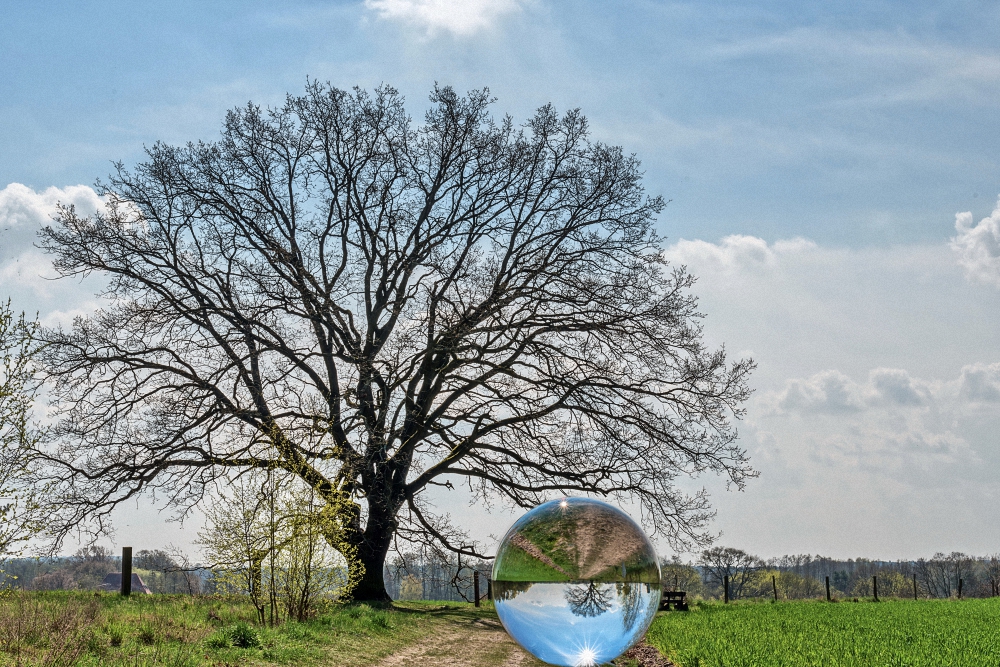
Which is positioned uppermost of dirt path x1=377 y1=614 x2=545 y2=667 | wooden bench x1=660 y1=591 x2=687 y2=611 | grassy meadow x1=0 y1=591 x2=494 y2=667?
grassy meadow x1=0 y1=591 x2=494 y2=667

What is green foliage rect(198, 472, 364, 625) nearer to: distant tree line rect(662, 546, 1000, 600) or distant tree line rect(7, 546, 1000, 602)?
distant tree line rect(7, 546, 1000, 602)

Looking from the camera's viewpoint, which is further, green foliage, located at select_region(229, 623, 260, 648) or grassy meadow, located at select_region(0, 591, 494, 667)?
green foliage, located at select_region(229, 623, 260, 648)

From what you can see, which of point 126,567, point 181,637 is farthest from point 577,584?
point 126,567

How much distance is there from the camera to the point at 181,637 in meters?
11.9

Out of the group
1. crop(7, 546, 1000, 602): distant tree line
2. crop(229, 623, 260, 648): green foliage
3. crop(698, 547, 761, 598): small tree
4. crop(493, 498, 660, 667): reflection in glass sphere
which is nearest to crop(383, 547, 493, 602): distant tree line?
crop(7, 546, 1000, 602): distant tree line

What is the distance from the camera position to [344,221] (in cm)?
2500

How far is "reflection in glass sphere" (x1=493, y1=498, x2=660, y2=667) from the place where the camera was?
7.53m

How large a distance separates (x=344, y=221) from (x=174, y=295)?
18.2ft

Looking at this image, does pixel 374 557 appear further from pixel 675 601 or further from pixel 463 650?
pixel 675 601

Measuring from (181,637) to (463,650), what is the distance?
5.36m

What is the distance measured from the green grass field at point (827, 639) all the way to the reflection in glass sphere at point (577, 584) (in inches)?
157

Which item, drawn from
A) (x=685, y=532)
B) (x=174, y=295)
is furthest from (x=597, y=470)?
(x=174, y=295)

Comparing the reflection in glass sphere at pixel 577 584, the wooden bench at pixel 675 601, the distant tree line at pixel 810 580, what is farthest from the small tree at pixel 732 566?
the reflection in glass sphere at pixel 577 584

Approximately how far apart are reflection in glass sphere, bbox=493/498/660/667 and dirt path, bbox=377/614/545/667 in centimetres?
564
